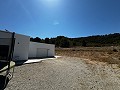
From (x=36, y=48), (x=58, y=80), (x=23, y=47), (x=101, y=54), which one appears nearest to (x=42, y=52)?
(x=36, y=48)

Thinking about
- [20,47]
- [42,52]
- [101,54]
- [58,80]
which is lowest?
[58,80]

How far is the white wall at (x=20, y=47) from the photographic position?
14.7 metres

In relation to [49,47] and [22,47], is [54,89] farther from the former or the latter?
[49,47]

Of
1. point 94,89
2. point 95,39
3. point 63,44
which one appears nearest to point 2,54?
point 94,89

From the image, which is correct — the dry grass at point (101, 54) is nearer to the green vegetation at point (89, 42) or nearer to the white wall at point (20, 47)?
the white wall at point (20, 47)

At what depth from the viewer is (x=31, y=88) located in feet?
19.3

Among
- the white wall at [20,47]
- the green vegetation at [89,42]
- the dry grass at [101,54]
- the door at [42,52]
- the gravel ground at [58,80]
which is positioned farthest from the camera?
the green vegetation at [89,42]

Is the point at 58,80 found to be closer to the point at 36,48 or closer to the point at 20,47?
the point at 20,47

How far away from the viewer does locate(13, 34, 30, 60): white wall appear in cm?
1471

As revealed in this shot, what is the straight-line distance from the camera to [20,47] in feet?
50.2

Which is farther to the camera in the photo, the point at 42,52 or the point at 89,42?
the point at 89,42

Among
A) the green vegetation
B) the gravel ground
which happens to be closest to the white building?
the gravel ground

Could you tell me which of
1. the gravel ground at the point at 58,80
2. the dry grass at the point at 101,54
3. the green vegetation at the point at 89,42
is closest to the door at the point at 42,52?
the dry grass at the point at 101,54

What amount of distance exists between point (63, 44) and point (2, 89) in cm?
6455
